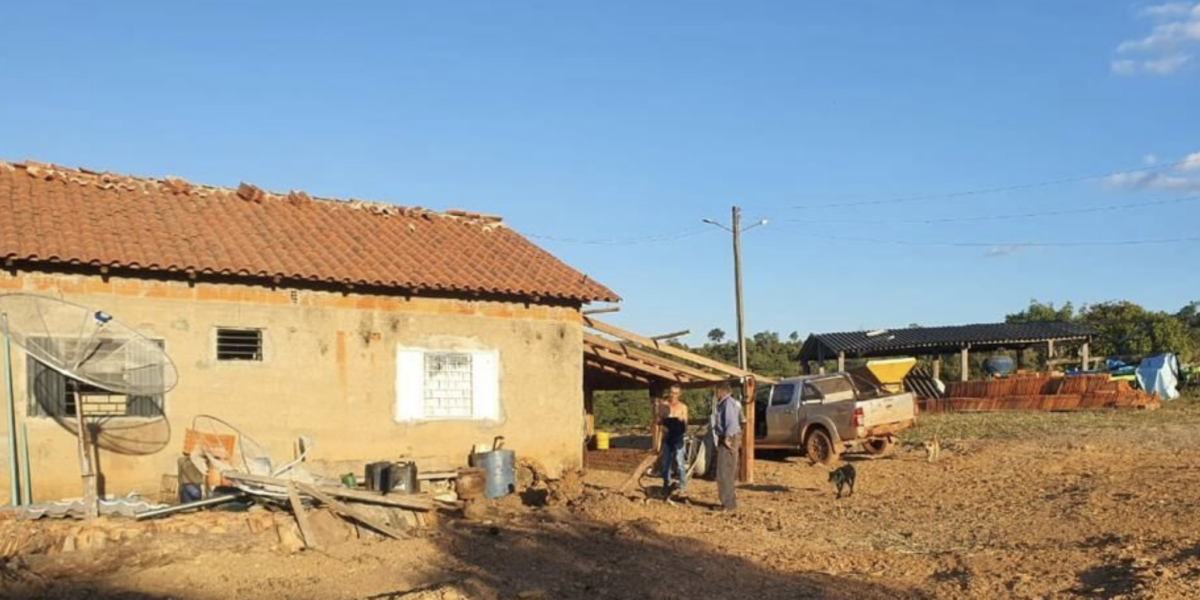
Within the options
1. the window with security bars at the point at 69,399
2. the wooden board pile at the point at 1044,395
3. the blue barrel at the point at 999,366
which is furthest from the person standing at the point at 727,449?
the blue barrel at the point at 999,366

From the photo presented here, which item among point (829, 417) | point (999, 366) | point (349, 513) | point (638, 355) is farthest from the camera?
point (999, 366)

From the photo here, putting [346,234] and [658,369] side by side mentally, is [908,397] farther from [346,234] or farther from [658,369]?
[346,234]

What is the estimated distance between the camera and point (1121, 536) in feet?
36.6

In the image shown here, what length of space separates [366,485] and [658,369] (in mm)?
6446

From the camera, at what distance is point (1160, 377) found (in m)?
32.4

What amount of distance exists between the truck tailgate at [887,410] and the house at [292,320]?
5442mm

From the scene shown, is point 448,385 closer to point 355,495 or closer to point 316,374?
point 316,374

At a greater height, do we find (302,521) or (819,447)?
(302,521)

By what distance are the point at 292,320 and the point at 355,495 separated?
3.21 metres

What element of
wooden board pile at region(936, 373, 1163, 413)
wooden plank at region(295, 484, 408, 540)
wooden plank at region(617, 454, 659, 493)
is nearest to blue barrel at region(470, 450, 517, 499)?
wooden plank at region(617, 454, 659, 493)

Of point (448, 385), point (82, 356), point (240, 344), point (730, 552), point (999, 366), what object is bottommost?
point (730, 552)

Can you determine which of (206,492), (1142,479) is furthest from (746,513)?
(206,492)

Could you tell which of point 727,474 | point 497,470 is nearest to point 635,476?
point 727,474

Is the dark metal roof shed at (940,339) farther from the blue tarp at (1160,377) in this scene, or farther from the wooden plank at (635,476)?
the wooden plank at (635,476)
